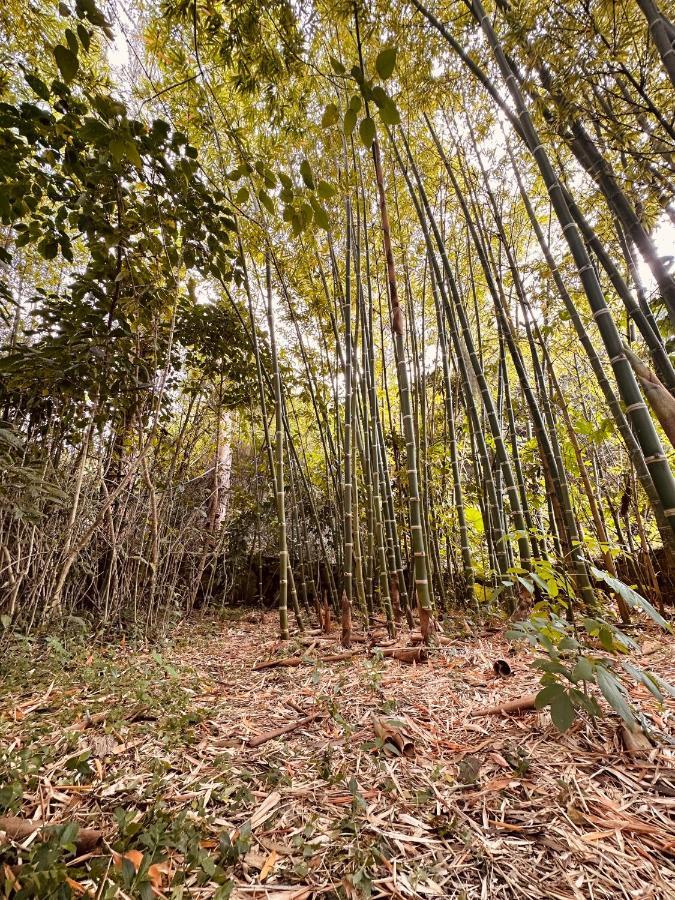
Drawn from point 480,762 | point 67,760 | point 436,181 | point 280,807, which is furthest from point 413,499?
point 436,181

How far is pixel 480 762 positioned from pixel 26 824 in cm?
101

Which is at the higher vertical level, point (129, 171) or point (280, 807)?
point (129, 171)

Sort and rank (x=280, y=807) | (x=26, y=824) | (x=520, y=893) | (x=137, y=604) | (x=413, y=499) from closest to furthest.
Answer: (x=520, y=893), (x=26, y=824), (x=280, y=807), (x=413, y=499), (x=137, y=604)

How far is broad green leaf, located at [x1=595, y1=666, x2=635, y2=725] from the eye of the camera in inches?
33.0

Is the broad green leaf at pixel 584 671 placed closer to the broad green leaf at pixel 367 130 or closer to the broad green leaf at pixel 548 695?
the broad green leaf at pixel 548 695

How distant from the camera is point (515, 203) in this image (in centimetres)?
294

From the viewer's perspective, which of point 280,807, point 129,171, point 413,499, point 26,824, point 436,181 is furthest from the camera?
point 436,181

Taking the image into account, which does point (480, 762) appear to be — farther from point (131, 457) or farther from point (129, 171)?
point (131, 457)

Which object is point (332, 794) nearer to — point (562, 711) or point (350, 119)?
point (562, 711)

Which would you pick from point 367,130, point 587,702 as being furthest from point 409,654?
point 367,130

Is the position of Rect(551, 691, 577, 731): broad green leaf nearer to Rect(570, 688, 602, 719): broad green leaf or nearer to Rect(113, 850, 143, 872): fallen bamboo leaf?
Rect(570, 688, 602, 719): broad green leaf

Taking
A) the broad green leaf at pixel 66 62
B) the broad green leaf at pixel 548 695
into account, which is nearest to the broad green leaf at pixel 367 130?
the broad green leaf at pixel 66 62

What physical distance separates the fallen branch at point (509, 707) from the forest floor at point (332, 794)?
0.07ft

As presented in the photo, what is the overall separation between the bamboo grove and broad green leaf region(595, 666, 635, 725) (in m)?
0.33
